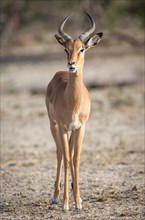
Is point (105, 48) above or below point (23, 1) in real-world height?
below

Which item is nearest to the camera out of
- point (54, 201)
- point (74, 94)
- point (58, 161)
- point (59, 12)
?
point (74, 94)

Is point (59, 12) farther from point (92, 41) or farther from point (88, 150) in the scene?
point (92, 41)

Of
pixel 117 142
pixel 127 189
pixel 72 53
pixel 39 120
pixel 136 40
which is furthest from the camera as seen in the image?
pixel 136 40

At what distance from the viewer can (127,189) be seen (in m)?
8.92

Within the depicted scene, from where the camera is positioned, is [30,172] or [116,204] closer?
[116,204]

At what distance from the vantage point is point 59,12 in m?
41.2

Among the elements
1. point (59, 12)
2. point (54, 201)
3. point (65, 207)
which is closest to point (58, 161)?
point (54, 201)

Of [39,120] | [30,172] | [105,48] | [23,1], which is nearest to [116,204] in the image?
[30,172]

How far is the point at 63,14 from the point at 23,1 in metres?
5.36

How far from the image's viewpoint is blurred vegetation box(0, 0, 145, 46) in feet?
103

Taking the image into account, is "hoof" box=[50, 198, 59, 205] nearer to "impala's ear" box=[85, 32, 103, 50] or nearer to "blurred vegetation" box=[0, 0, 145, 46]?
"impala's ear" box=[85, 32, 103, 50]

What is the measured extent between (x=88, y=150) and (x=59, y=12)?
29652 mm

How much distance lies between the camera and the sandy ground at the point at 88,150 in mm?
8055

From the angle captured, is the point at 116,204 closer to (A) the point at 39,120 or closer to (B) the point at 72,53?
(B) the point at 72,53
